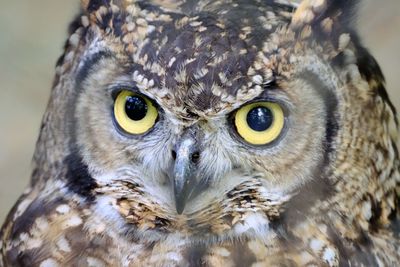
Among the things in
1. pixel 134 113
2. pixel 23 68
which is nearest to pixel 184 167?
pixel 134 113

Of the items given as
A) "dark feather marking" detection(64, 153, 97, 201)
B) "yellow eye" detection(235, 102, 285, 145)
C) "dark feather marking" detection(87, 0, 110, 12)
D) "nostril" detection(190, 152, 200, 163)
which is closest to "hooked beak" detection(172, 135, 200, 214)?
"nostril" detection(190, 152, 200, 163)

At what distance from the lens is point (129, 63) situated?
1881 millimetres

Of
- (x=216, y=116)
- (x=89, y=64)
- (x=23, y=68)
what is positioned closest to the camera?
(x=216, y=116)

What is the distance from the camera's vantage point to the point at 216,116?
184 centimetres

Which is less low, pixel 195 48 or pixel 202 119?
pixel 195 48

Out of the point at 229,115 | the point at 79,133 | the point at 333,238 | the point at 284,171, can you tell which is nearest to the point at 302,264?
the point at 333,238

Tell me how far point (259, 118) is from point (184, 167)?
177mm

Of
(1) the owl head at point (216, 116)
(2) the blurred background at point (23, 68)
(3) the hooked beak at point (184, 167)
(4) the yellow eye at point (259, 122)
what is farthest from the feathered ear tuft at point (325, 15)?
(2) the blurred background at point (23, 68)

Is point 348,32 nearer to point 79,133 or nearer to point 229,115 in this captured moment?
point 229,115

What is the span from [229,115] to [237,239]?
30cm

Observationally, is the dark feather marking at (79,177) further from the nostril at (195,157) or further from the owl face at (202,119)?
the nostril at (195,157)

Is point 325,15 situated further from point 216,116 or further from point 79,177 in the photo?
point 79,177

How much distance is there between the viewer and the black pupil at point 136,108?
190 centimetres

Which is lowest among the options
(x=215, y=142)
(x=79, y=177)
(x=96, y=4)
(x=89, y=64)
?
(x=79, y=177)
